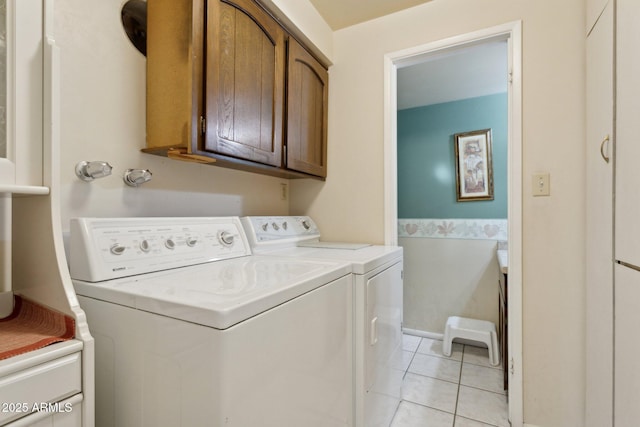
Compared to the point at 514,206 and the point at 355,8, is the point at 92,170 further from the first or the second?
the point at 514,206

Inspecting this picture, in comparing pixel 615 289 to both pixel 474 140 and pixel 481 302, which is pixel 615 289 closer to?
pixel 481 302

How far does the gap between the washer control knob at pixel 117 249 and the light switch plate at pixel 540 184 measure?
1.88 metres

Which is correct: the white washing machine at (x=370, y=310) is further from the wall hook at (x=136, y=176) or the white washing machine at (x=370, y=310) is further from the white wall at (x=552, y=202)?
the white wall at (x=552, y=202)

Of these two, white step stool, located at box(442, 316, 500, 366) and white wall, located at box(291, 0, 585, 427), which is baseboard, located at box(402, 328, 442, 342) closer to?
white step stool, located at box(442, 316, 500, 366)

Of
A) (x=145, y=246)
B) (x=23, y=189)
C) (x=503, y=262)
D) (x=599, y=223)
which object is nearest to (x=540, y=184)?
(x=599, y=223)

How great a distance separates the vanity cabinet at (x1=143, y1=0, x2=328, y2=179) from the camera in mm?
1181

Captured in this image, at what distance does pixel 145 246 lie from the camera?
3.48ft

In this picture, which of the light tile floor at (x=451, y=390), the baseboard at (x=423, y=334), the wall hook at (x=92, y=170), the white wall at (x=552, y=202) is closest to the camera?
the wall hook at (x=92, y=170)

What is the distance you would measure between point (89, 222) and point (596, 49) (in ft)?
6.94

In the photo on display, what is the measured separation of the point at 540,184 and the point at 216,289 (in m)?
1.65

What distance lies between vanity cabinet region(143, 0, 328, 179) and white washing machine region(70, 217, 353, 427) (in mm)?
379

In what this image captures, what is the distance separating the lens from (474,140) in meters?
2.87

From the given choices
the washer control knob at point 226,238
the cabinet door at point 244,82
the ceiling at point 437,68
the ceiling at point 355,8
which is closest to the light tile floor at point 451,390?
the washer control knob at point 226,238

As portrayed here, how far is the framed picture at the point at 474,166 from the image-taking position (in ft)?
9.27
